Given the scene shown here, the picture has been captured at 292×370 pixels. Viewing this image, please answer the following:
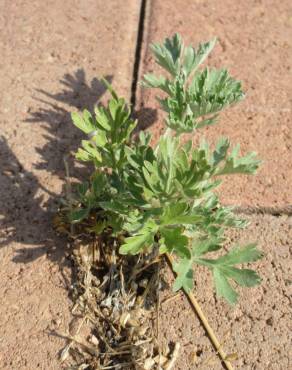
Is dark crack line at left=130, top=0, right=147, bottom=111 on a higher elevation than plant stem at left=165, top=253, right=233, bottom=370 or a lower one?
higher

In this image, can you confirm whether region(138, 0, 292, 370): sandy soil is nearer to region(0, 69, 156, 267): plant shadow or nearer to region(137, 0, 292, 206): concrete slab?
region(137, 0, 292, 206): concrete slab

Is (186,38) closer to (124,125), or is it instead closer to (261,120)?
(261,120)

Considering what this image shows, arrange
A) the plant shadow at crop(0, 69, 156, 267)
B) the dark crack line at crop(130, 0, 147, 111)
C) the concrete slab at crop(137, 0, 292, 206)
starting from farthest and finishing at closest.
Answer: the dark crack line at crop(130, 0, 147, 111)
the concrete slab at crop(137, 0, 292, 206)
the plant shadow at crop(0, 69, 156, 267)

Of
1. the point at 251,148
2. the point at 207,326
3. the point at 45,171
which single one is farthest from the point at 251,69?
the point at 207,326

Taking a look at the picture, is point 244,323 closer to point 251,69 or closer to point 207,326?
point 207,326

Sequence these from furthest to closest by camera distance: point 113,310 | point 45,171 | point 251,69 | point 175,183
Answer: point 251,69 < point 45,171 < point 113,310 < point 175,183

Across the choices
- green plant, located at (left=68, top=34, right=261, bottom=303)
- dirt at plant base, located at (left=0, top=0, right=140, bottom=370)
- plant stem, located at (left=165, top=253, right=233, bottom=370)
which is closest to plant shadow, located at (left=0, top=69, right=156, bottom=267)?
dirt at plant base, located at (left=0, top=0, right=140, bottom=370)
